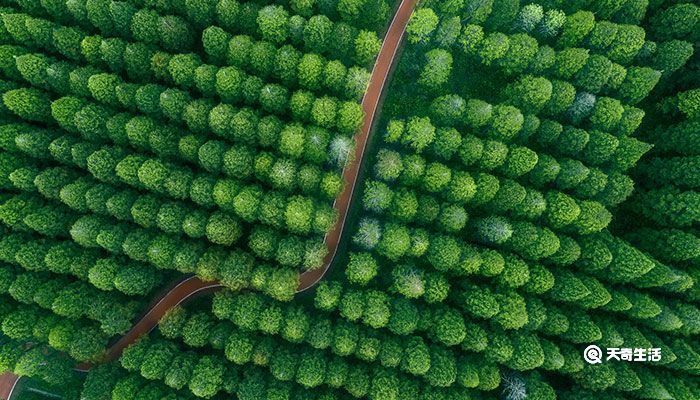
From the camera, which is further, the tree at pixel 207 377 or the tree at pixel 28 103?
the tree at pixel 28 103

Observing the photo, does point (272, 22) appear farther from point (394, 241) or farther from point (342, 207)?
point (394, 241)

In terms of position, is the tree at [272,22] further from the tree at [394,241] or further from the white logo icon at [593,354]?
the white logo icon at [593,354]

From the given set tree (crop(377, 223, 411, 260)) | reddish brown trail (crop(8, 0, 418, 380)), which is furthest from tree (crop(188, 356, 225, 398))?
tree (crop(377, 223, 411, 260))

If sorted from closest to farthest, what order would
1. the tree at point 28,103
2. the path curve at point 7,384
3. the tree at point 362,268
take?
the tree at point 362,268 < the tree at point 28,103 < the path curve at point 7,384

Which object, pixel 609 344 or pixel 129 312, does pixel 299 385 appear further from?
pixel 609 344

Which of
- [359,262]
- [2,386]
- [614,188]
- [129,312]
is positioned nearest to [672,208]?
[614,188]

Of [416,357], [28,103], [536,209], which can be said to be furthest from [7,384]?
[536,209]

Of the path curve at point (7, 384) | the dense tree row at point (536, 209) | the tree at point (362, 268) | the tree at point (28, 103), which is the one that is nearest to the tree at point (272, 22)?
the dense tree row at point (536, 209)
